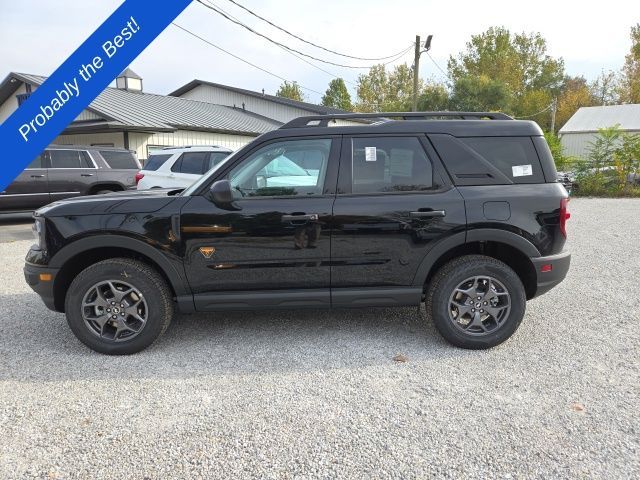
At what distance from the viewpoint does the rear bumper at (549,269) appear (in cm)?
383

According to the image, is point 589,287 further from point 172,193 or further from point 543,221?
point 172,193

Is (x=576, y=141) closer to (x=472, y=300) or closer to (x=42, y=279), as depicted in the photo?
(x=472, y=300)

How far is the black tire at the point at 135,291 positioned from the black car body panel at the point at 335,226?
13cm

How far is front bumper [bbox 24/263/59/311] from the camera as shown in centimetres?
379

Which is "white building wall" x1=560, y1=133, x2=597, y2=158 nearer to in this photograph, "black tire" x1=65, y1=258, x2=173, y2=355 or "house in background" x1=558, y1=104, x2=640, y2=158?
"house in background" x1=558, y1=104, x2=640, y2=158

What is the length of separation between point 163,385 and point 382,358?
168cm

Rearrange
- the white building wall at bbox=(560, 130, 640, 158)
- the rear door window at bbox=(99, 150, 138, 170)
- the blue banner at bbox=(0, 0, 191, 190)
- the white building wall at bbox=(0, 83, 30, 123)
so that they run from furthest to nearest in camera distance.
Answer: the white building wall at bbox=(560, 130, 640, 158), the white building wall at bbox=(0, 83, 30, 123), the rear door window at bbox=(99, 150, 138, 170), the blue banner at bbox=(0, 0, 191, 190)

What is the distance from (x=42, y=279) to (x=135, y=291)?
2.48 feet

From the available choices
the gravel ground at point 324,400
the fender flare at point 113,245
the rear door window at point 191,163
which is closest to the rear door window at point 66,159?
the rear door window at point 191,163

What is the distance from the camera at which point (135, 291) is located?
3809 millimetres

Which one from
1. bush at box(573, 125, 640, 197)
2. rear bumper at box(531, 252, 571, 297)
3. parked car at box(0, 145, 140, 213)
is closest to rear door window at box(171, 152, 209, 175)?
parked car at box(0, 145, 140, 213)

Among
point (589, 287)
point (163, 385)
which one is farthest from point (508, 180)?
point (163, 385)

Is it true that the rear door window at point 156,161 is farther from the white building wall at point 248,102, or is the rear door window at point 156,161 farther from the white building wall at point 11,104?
the white building wall at point 248,102

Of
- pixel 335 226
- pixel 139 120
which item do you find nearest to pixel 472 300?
pixel 335 226
